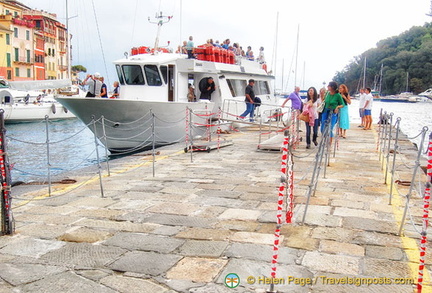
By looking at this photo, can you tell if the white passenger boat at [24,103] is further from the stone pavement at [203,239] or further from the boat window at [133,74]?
the stone pavement at [203,239]

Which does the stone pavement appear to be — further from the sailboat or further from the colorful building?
the colorful building

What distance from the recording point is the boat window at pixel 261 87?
20989 millimetres

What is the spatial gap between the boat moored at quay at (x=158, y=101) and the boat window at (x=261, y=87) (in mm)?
2637

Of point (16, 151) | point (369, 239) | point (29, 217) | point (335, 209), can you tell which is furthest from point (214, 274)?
point (16, 151)

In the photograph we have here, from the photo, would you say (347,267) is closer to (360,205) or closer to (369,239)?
(369,239)

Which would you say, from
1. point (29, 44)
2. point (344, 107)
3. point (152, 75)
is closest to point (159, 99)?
point (152, 75)

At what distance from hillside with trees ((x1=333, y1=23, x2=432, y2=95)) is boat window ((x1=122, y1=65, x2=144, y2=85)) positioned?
96850 millimetres

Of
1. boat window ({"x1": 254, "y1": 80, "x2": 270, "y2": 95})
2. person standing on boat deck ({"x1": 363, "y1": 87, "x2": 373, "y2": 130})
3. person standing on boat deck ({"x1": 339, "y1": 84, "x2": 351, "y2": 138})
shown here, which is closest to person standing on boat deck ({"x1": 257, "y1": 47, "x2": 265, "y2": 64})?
boat window ({"x1": 254, "y1": 80, "x2": 270, "y2": 95})

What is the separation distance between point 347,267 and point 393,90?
376 feet

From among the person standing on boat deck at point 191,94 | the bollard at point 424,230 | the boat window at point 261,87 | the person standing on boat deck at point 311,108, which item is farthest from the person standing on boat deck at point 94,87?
the bollard at point 424,230

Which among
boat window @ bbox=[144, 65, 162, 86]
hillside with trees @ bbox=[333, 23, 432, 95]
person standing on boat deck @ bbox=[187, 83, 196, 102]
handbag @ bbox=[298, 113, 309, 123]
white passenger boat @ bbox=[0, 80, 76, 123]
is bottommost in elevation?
Result: white passenger boat @ bbox=[0, 80, 76, 123]

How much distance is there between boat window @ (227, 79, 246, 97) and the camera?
58.6 ft

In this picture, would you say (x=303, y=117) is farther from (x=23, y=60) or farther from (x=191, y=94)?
(x=23, y=60)

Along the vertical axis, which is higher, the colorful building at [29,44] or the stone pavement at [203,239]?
the colorful building at [29,44]
